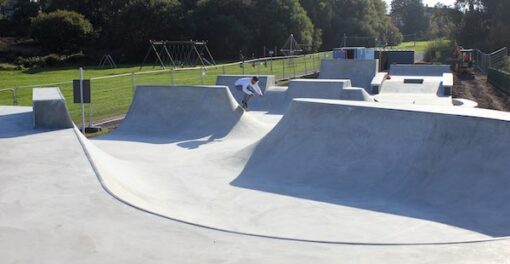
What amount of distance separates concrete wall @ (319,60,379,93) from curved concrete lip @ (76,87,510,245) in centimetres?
1595

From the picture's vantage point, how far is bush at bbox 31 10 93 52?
56.1 metres

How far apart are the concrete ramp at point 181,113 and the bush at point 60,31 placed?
149 feet

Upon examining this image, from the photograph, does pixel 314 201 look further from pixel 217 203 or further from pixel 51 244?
pixel 51 244

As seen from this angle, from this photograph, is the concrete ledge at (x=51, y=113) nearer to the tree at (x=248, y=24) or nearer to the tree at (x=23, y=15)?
the tree at (x=248, y=24)

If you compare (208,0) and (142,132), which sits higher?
(208,0)

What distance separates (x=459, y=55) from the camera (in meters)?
36.8

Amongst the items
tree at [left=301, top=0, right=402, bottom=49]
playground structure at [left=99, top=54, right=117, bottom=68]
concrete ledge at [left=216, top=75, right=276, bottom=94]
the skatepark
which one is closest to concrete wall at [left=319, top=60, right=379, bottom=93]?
concrete ledge at [left=216, top=75, right=276, bottom=94]

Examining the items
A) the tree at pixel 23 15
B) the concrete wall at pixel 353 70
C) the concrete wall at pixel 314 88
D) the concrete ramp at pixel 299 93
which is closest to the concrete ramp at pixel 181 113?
the concrete ramp at pixel 299 93

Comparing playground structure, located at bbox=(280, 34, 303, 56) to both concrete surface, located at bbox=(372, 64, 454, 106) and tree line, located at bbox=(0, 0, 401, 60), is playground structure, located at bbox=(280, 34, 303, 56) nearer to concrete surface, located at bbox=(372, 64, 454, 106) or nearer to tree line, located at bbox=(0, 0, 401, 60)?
tree line, located at bbox=(0, 0, 401, 60)

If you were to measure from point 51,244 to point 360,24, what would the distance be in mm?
74507

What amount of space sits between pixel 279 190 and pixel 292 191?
22 centimetres

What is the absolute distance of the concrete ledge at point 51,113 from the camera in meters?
9.94

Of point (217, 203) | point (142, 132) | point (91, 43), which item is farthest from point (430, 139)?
point (91, 43)

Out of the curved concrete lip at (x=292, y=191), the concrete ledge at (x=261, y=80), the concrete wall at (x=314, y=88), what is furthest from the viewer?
the concrete ledge at (x=261, y=80)
